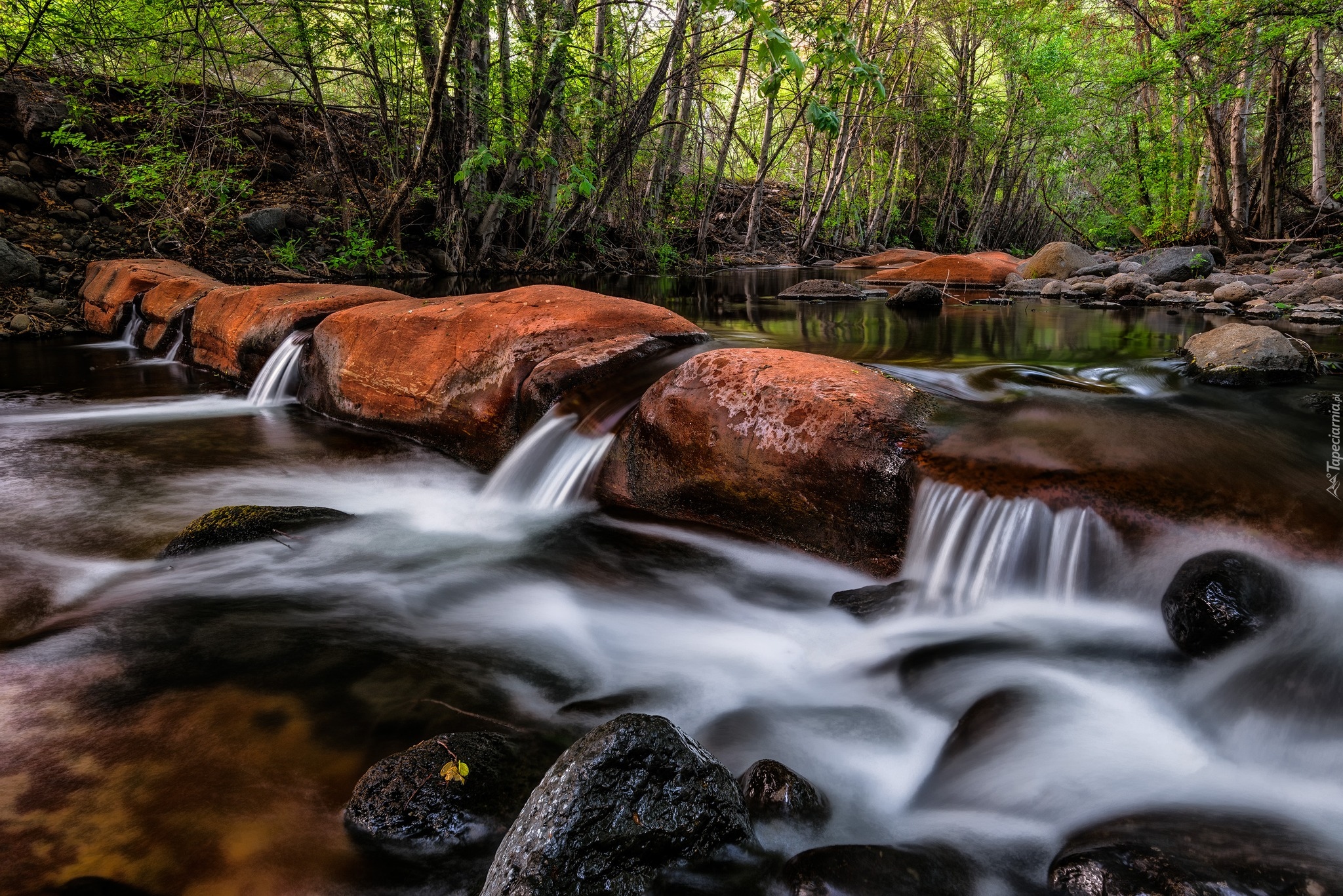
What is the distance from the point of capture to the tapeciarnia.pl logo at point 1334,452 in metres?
2.89

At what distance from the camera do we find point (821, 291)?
1150cm

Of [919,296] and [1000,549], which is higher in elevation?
[919,296]

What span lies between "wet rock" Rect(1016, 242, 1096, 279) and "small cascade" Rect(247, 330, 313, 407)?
41.0ft

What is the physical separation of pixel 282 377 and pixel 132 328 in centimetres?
400

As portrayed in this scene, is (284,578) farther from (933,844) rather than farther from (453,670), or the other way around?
(933,844)

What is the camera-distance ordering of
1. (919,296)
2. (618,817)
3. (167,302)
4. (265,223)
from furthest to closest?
1. (265,223)
2. (919,296)
3. (167,302)
4. (618,817)

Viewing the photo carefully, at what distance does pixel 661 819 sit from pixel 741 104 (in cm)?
1926

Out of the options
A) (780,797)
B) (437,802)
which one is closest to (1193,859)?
(780,797)

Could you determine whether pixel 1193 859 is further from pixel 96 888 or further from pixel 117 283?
pixel 117 283

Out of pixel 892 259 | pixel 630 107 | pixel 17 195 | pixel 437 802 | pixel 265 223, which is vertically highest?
pixel 630 107

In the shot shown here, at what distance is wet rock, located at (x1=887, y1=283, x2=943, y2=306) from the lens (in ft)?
32.0

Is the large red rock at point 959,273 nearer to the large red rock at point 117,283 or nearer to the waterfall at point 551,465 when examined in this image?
the waterfall at point 551,465

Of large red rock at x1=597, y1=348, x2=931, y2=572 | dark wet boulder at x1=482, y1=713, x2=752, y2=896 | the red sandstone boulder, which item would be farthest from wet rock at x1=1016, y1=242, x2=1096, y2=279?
dark wet boulder at x1=482, y1=713, x2=752, y2=896

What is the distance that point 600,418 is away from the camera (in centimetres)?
395
